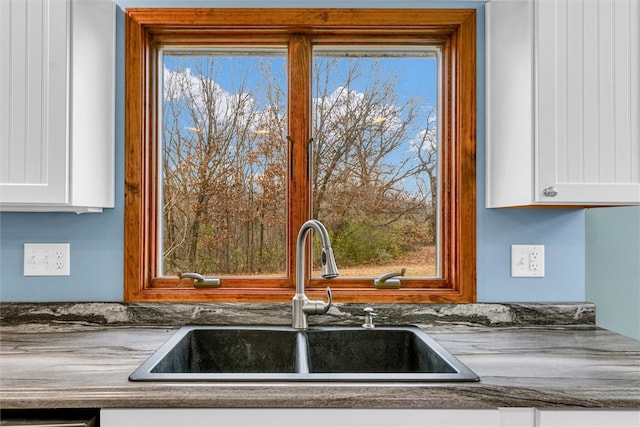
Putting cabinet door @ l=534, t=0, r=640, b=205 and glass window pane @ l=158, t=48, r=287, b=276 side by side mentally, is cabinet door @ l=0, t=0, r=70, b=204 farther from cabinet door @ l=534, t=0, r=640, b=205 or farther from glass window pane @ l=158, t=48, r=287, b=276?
cabinet door @ l=534, t=0, r=640, b=205

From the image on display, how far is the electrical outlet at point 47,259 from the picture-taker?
5.66 feet

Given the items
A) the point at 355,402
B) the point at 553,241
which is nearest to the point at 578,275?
the point at 553,241

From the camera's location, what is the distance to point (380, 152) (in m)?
1.88

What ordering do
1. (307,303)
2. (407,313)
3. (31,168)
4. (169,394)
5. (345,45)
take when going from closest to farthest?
(169,394)
(31,168)
(307,303)
(407,313)
(345,45)

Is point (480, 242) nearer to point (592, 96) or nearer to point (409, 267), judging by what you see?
point (409, 267)

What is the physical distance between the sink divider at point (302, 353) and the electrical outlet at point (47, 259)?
0.88 m

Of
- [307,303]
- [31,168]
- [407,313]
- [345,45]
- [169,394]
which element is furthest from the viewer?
[345,45]

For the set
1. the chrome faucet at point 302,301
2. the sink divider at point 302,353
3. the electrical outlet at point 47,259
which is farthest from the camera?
the electrical outlet at point 47,259

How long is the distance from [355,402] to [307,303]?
0.55 meters

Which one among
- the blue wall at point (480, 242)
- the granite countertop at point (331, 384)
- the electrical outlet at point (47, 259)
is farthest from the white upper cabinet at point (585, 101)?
the electrical outlet at point (47, 259)

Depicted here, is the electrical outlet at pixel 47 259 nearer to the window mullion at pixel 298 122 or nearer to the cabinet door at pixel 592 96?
the window mullion at pixel 298 122

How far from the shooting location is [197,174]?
1868 mm

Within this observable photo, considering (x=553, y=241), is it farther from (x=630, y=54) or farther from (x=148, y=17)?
(x=148, y=17)

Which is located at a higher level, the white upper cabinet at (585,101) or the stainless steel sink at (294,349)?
the white upper cabinet at (585,101)
